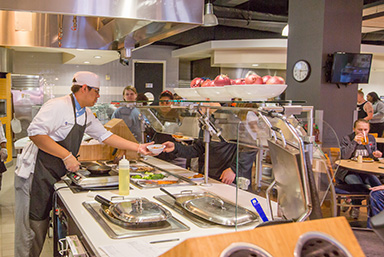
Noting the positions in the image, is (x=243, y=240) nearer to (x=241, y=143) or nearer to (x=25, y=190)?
(x=241, y=143)

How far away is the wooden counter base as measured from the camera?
2.39 ft

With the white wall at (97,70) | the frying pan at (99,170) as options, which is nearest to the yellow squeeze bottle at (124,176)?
the frying pan at (99,170)

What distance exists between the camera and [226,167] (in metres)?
3.09

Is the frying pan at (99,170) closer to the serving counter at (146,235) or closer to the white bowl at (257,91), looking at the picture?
the serving counter at (146,235)

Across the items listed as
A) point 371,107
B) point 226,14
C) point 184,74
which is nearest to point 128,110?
point 226,14

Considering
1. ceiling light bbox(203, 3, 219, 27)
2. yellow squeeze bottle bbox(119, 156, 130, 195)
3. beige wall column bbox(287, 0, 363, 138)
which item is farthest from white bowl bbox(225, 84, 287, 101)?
beige wall column bbox(287, 0, 363, 138)

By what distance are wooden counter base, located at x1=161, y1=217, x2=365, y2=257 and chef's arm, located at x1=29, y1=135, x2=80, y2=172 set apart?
2.23 meters

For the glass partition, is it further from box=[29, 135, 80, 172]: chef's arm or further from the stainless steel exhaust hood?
box=[29, 135, 80, 172]: chef's arm

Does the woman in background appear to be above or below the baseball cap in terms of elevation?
below

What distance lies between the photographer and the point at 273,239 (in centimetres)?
77

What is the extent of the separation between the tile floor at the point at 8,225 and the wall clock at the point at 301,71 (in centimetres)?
433

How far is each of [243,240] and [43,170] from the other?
8.25ft

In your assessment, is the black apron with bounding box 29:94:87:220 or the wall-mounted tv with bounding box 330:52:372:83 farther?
the wall-mounted tv with bounding box 330:52:372:83

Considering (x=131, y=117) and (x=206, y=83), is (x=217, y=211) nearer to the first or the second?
(x=206, y=83)
